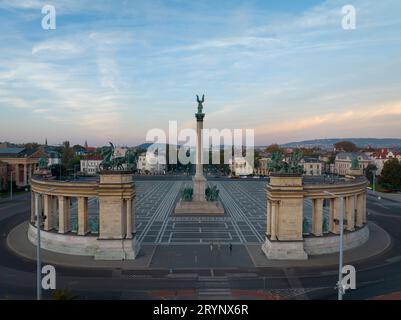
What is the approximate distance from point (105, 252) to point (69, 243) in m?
4.61

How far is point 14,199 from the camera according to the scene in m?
79.2

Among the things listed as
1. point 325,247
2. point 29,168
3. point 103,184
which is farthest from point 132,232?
point 29,168

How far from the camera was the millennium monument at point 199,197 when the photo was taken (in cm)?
6300

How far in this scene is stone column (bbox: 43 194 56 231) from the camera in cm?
4138

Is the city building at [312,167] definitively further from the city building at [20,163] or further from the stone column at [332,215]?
the stone column at [332,215]

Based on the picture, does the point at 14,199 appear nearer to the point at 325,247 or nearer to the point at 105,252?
the point at 105,252

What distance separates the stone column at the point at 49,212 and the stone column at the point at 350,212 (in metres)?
31.4

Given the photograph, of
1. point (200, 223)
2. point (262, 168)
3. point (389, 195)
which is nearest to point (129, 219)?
point (200, 223)

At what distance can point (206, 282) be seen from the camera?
101 feet

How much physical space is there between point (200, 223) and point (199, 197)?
11.1m

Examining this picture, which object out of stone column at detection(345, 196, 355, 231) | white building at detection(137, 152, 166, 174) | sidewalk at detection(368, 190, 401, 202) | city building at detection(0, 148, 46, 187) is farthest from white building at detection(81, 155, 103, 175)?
stone column at detection(345, 196, 355, 231)

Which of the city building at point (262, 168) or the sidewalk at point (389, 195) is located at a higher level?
the city building at point (262, 168)

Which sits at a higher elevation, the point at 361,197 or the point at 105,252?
the point at 361,197

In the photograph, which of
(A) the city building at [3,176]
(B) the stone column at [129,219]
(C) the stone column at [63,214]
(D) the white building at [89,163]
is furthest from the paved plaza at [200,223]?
(D) the white building at [89,163]
